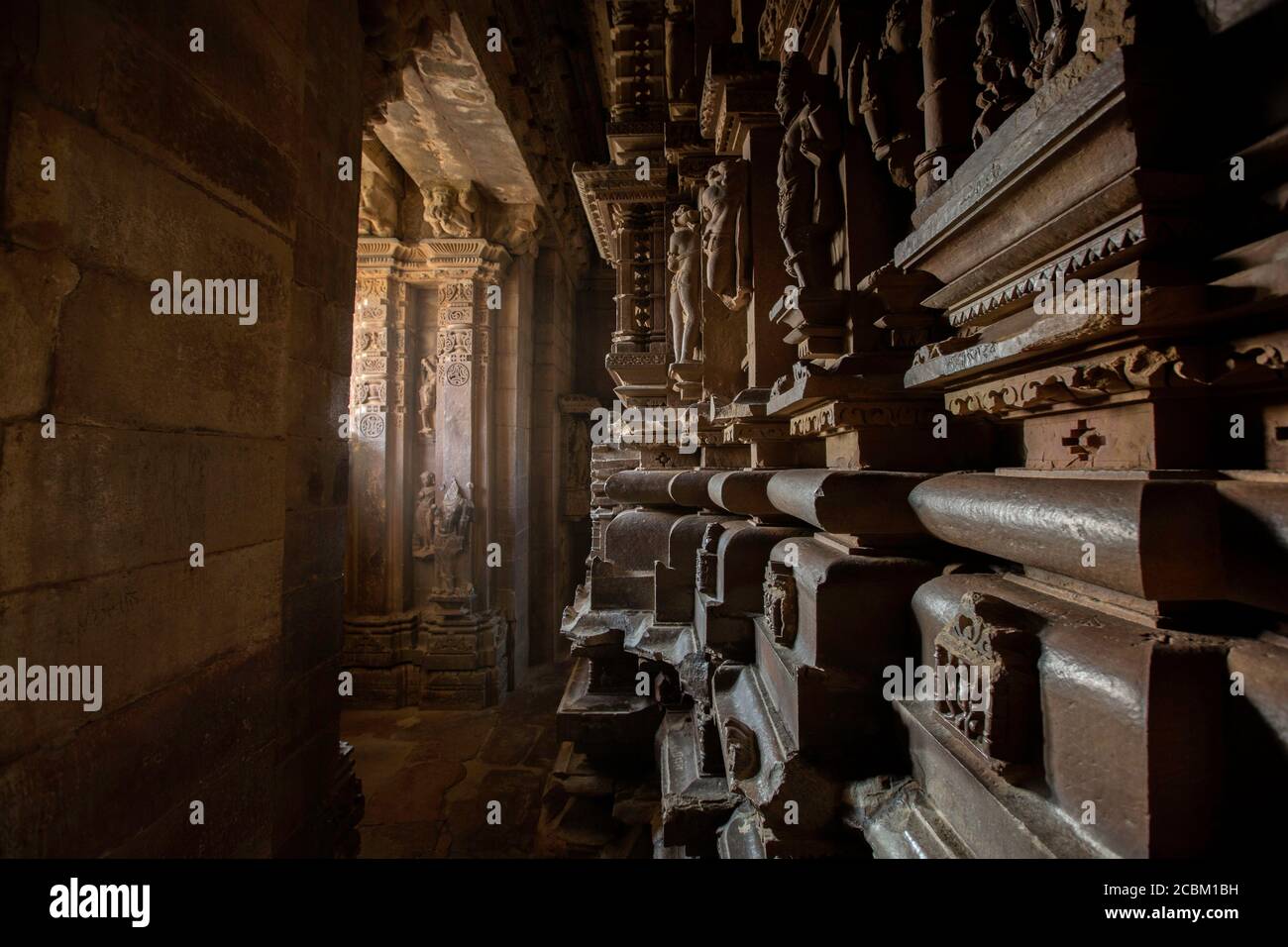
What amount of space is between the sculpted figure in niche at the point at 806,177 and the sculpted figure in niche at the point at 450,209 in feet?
17.3

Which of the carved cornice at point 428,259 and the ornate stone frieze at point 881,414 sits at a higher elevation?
the carved cornice at point 428,259

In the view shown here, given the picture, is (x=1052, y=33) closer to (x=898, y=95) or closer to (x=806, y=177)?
(x=898, y=95)

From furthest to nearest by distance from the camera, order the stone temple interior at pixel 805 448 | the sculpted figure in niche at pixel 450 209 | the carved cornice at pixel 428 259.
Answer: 1. the carved cornice at pixel 428 259
2. the sculpted figure in niche at pixel 450 209
3. the stone temple interior at pixel 805 448

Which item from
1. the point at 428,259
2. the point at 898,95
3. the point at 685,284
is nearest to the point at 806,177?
the point at 898,95

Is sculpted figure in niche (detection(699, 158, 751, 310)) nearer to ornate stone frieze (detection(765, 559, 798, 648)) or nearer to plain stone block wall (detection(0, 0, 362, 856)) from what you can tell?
ornate stone frieze (detection(765, 559, 798, 648))

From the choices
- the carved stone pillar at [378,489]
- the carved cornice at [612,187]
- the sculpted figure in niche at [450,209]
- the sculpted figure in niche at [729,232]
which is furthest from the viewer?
the sculpted figure in niche at [450,209]

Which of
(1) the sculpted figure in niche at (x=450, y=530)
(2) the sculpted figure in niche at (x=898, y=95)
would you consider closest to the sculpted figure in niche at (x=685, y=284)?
(2) the sculpted figure in niche at (x=898, y=95)

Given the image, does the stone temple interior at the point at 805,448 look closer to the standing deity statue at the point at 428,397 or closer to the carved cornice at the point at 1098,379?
the carved cornice at the point at 1098,379

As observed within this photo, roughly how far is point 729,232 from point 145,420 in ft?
8.86

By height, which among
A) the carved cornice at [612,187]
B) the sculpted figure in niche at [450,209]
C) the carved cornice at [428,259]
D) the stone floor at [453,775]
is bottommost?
the stone floor at [453,775]

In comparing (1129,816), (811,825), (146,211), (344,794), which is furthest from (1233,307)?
(344,794)

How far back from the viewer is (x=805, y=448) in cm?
270

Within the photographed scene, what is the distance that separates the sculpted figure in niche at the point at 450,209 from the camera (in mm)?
6410

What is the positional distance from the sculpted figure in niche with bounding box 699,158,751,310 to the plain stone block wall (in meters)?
2.00
